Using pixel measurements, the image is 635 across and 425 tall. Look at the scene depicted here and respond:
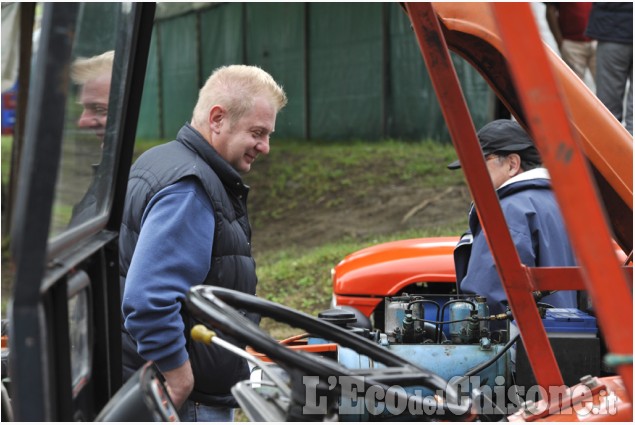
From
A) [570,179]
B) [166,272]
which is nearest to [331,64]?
[166,272]

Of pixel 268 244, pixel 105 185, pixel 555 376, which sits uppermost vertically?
pixel 105 185

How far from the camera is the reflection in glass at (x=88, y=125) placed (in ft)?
4.98

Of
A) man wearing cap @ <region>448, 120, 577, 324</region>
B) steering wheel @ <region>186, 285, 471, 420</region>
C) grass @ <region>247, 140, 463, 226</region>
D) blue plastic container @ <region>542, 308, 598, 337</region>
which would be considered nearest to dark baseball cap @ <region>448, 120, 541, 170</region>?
man wearing cap @ <region>448, 120, 577, 324</region>

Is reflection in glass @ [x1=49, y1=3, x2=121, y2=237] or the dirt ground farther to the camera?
the dirt ground

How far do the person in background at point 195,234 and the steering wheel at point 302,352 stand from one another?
2.17 ft

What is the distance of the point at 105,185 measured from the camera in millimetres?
1898

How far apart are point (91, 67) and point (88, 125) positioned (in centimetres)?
12

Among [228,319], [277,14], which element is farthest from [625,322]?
[277,14]

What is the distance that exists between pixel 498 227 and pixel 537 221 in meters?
1.43

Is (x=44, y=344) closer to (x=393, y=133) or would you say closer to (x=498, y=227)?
(x=498, y=227)

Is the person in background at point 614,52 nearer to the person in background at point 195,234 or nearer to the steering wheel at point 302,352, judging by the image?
the person in background at point 195,234

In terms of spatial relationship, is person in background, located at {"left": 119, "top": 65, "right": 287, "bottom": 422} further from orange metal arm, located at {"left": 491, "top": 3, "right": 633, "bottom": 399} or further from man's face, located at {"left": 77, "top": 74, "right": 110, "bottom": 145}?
orange metal arm, located at {"left": 491, "top": 3, "right": 633, "bottom": 399}

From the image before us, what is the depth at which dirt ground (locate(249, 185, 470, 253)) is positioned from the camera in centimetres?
828

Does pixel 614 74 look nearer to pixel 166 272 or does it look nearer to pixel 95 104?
pixel 166 272
